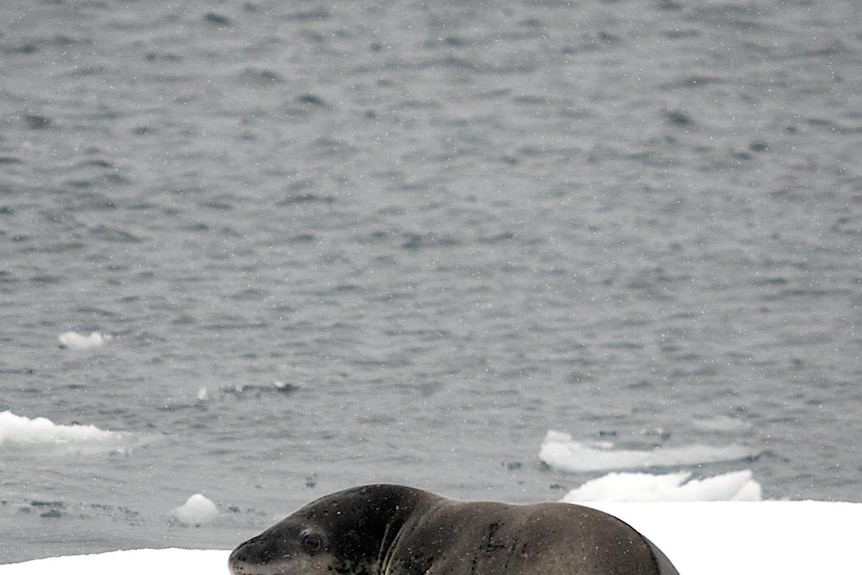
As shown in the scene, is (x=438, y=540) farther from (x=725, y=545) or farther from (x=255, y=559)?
(x=725, y=545)

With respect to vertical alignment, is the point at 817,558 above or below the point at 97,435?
above

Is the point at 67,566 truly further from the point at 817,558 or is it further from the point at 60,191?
the point at 60,191

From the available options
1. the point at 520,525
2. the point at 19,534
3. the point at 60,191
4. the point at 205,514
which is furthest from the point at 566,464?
the point at 520,525

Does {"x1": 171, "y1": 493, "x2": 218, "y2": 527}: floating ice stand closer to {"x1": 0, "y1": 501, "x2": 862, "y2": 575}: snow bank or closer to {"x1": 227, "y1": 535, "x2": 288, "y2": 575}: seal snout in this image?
{"x1": 0, "y1": 501, "x2": 862, "y2": 575}: snow bank

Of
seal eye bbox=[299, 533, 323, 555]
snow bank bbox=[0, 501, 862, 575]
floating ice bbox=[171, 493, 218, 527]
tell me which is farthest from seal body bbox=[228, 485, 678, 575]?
floating ice bbox=[171, 493, 218, 527]

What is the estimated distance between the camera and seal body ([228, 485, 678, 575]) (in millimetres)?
1645

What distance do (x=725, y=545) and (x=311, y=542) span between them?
129cm

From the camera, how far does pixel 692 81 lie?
4891 mm

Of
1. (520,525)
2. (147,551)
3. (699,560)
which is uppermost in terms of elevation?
(520,525)

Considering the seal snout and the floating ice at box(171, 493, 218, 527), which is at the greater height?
the seal snout

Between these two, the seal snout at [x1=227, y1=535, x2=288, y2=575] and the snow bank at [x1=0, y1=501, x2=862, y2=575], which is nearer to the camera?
the seal snout at [x1=227, y1=535, x2=288, y2=575]

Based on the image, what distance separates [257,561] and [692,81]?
141 inches

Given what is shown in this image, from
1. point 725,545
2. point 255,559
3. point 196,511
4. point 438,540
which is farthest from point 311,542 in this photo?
point 196,511

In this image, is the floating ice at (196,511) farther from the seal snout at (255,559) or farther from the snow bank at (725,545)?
the seal snout at (255,559)
